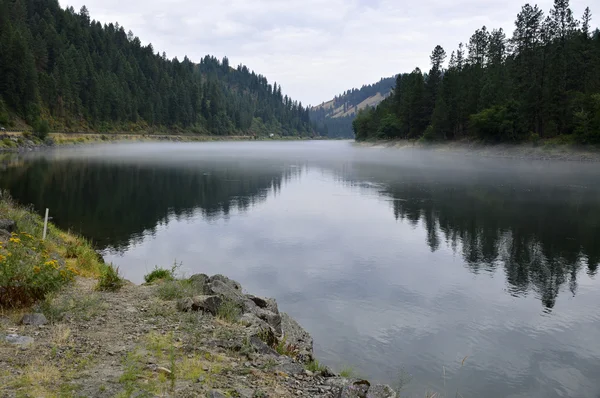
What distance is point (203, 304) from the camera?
424 inches

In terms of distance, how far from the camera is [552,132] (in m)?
80.6

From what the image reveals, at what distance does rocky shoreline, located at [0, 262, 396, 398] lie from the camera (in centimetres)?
673

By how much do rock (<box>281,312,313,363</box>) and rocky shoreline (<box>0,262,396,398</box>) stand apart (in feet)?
0.14

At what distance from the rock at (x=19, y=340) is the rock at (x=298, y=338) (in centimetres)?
542

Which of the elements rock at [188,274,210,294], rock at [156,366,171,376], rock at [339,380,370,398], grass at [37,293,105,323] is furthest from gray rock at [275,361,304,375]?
rock at [188,274,210,294]

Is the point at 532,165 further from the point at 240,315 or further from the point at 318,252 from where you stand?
the point at 240,315

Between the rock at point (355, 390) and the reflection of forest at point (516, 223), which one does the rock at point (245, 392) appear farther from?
the reflection of forest at point (516, 223)

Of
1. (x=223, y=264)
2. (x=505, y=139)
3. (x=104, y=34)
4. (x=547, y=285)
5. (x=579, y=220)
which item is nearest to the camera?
(x=547, y=285)

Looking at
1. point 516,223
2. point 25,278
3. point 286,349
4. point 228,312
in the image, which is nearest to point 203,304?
point 228,312

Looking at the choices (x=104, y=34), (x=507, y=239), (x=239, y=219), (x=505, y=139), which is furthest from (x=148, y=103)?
(x=507, y=239)

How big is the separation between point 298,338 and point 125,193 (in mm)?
32567

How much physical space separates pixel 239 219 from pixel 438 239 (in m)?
13.1

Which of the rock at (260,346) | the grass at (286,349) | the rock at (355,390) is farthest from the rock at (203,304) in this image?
the rock at (355,390)

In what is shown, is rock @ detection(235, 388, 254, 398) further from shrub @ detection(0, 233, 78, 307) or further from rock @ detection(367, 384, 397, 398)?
shrub @ detection(0, 233, 78, 307)
